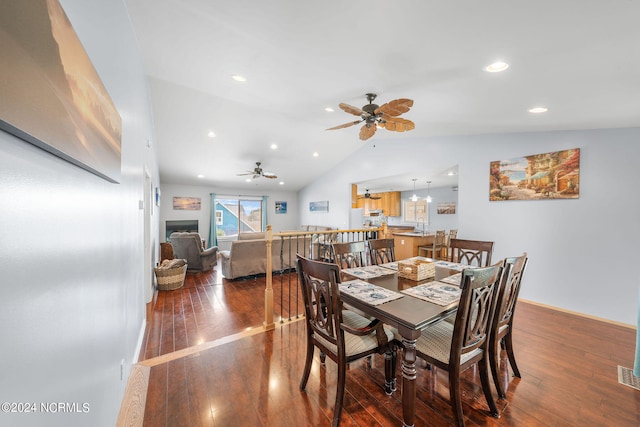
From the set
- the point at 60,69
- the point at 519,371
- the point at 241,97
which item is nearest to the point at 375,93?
the point at 241,97

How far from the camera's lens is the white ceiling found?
1481 mm

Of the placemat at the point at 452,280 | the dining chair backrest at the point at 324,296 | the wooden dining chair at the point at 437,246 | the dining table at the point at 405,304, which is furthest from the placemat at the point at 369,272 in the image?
the wooden dining chair at the point at 437,246

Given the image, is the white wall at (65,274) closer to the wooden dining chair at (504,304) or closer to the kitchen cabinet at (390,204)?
the wooden dining chair at (504,304)

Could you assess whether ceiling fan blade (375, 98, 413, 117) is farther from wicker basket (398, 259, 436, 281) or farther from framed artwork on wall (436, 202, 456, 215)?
framed artwork on wall (436, 202, 456, 215)

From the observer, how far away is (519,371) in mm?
1996

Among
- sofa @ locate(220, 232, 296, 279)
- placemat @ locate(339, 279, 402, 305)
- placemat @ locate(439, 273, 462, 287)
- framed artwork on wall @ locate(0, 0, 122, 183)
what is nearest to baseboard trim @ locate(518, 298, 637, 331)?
placemat @ locate(439, 273, 462, 287)

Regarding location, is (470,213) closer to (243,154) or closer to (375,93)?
(375,93)

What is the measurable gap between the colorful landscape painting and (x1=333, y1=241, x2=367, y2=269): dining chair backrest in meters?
2.68

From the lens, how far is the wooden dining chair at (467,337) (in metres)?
1.34

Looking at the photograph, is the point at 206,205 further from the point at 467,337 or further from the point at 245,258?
the point at 467,337

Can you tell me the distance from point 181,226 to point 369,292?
7675mm

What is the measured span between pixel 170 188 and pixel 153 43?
6.15m

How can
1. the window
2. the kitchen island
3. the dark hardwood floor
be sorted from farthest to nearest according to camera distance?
the window < the kitchen island < the dark hardwood floor

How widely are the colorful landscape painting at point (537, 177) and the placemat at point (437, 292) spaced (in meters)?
2.71
